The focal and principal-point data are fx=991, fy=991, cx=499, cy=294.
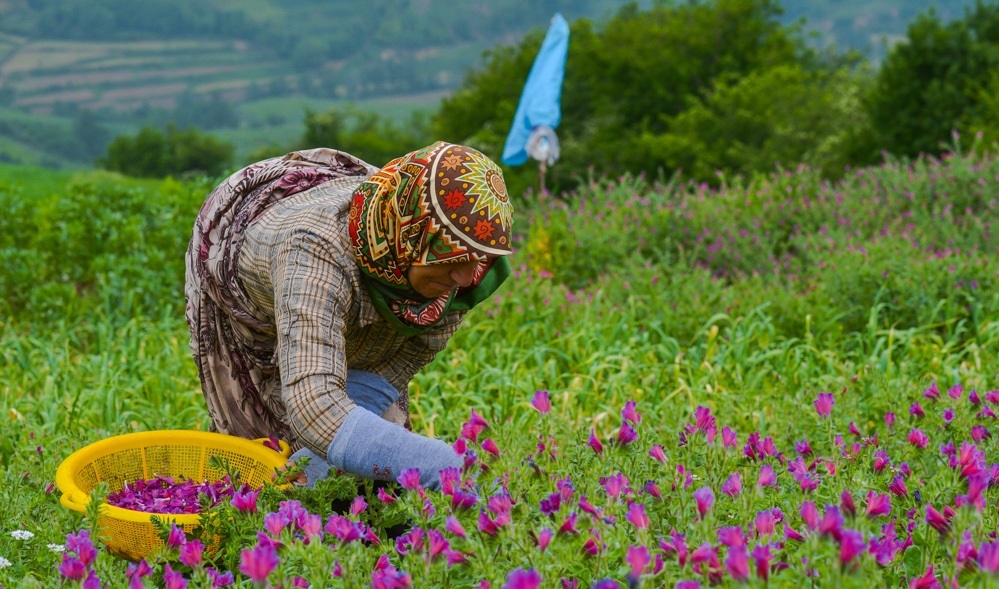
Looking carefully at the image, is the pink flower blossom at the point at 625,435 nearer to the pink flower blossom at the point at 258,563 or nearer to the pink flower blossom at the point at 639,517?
the pink flower blossom at the point at 639,517

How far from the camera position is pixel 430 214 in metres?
1.97

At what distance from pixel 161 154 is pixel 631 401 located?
36.3m

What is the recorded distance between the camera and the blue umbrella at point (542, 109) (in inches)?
347

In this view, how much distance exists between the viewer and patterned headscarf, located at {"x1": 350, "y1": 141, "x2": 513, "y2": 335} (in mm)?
1977

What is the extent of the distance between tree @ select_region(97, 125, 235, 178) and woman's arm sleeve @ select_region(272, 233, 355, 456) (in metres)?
33.5

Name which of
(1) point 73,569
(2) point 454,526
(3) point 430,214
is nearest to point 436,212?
(3) point 430,214

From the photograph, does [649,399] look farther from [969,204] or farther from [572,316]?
[969,204]

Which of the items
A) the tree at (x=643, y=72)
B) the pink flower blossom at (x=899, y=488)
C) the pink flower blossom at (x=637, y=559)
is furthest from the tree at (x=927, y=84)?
the pink flower blossom at (x=637, y=559)

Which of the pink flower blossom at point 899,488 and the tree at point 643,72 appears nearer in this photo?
the pink flower blossom at point 899,488

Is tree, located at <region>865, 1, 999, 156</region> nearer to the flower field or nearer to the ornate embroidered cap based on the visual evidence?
the flower field

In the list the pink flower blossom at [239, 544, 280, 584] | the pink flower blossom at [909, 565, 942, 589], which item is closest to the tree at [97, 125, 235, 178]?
the pink flower blossom at [239, 544, 280, 584]

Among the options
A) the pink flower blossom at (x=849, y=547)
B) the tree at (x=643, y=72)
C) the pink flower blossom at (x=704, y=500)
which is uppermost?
the pink flower blossom at (x=849, y=547)

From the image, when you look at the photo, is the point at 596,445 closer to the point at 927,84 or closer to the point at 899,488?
the point at 899,488

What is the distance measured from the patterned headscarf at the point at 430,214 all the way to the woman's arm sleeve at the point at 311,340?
11 cm
